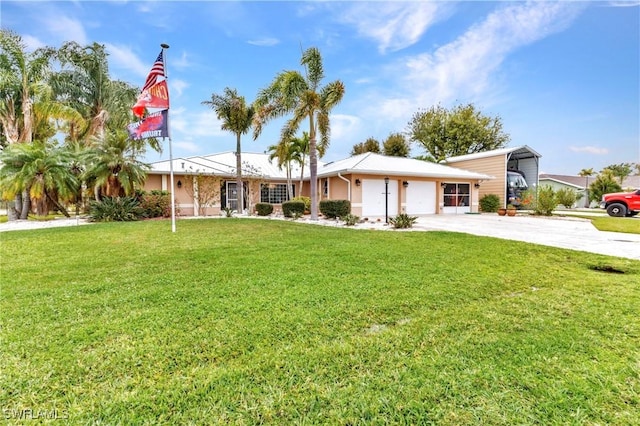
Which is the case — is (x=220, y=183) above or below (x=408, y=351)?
above

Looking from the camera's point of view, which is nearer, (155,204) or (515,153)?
(155,204)

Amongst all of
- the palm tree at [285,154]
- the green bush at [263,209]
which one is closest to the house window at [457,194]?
the palm tree at [285,154]

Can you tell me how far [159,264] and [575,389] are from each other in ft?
18.3

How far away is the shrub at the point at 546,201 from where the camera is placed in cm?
1508

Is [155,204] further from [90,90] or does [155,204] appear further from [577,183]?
[577,183]

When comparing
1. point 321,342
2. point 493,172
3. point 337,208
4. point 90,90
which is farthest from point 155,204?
point 493,172

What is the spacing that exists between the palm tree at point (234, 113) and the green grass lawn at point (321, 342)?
11924mm

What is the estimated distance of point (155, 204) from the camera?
13.6m

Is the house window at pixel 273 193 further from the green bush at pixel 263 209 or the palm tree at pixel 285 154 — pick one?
the green bush at pixel 263 209

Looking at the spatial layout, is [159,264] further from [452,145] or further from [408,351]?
[452,145]

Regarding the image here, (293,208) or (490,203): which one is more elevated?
(490,203)

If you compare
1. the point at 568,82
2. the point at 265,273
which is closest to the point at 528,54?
the point at 568,82

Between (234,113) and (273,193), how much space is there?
543cm

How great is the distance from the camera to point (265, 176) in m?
17.9
